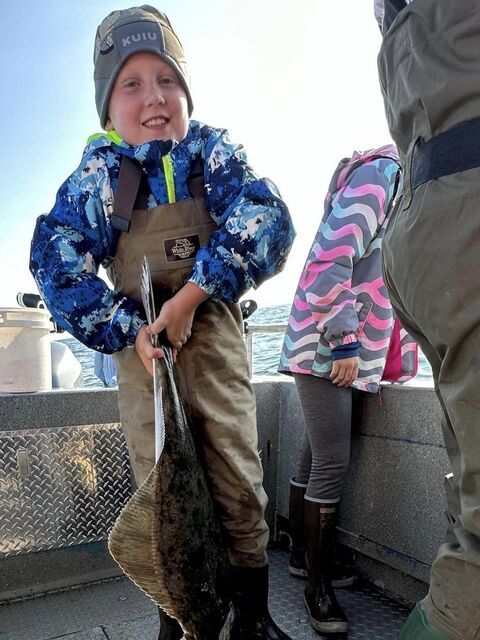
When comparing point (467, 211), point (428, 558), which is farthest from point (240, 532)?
point (467, 211)

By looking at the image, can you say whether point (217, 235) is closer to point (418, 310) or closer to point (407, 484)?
point (418, 310)

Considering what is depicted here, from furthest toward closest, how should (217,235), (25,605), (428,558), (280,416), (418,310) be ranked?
1. (280,416)
2. (25,605)
3. (428,558)
4. (217,235)
5. (418,310)

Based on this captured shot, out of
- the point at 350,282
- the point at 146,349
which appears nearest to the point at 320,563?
the point at 350,282

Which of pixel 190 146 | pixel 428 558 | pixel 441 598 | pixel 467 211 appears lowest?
pixel 428 558

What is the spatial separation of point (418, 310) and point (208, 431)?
3.41ft

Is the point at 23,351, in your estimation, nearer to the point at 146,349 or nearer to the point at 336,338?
the point at 146,349

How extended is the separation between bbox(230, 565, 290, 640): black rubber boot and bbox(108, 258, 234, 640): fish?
0.22m

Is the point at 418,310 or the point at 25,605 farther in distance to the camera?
the point at 25,605

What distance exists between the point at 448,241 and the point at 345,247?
1.47m

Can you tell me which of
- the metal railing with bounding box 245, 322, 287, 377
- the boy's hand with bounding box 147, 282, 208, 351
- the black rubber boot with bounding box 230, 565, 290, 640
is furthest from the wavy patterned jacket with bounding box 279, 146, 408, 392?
the metal railing with bounding box 245, 322, 287, 377

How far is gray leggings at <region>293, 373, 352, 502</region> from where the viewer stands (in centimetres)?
253

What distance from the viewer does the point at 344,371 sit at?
2490mm

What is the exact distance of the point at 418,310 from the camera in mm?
1145

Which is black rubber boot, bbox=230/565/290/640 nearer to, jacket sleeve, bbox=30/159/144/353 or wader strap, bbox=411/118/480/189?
jacket sleeve, bbox=30/159/144/353
